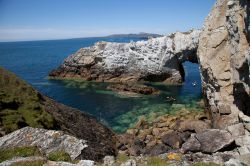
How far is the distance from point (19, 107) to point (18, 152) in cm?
1515

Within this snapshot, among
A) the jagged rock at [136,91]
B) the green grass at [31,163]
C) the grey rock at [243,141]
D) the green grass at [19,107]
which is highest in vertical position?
the green grass at [31,163]

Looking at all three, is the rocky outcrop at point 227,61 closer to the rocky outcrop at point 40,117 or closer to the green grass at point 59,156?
the rocky outcrop at point 40,117

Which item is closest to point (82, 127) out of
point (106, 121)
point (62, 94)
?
point (106, 121)

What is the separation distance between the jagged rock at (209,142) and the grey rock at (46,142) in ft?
34.2

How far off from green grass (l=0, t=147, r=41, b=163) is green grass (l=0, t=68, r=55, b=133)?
9685mm

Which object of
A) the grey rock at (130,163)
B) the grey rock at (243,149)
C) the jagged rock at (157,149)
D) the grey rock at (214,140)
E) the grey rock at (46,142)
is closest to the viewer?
the grey rock at (130,163)

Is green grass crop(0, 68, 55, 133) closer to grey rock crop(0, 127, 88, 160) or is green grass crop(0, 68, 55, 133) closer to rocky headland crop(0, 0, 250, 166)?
rocky headland crop(0, 0, 250, 166)

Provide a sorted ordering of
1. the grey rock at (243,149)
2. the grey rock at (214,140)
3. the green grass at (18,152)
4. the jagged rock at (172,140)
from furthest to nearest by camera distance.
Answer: the jagged rock at (172,140) < the grey rock at (214,140) < the grey rock at (243,149) < the green grass at (18,152)

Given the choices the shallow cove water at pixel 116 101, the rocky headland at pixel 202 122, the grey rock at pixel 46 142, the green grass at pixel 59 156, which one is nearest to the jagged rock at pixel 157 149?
the rocky headland at pixel 202 122

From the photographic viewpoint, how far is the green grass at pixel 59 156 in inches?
547

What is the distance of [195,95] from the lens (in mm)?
59781

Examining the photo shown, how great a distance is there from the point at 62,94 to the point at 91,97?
280 inches

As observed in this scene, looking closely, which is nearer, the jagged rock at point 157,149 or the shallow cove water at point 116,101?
the jagged rock at point 157,149

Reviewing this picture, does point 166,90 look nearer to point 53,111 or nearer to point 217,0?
point 217,0
